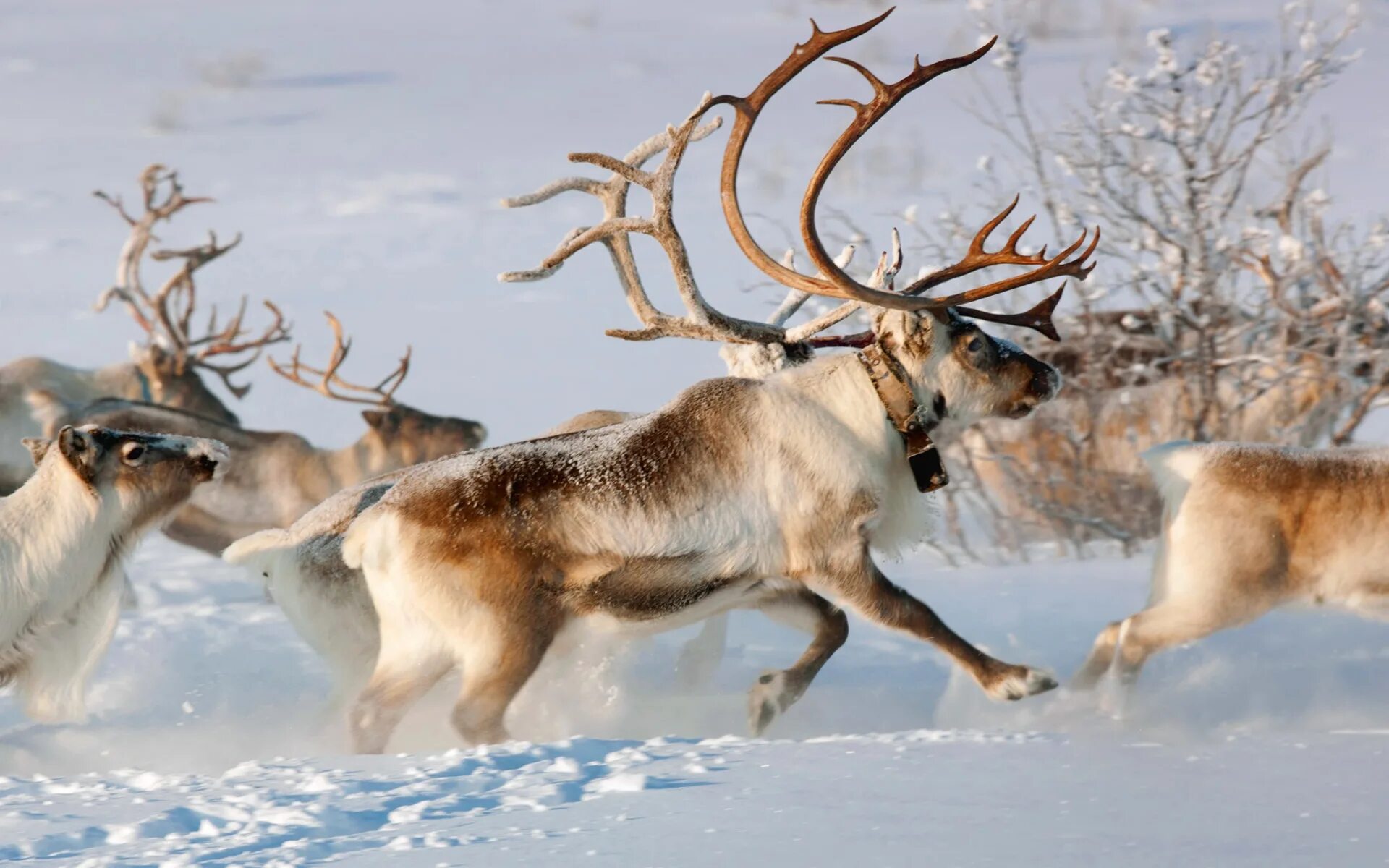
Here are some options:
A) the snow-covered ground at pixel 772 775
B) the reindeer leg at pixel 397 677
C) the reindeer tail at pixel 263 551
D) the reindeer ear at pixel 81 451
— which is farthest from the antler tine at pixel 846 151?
the reindeer ear at pixel 81 451

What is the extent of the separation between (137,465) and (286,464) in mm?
5046

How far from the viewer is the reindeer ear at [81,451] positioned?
492 cm

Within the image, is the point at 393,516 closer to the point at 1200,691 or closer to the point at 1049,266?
the point at 1049,266

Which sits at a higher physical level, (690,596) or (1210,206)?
(1210,206)

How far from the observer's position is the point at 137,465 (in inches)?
200

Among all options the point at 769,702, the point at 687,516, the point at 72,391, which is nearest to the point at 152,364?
the point at 72,391

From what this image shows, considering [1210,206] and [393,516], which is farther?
[1210,206]

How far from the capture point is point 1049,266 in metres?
5.05

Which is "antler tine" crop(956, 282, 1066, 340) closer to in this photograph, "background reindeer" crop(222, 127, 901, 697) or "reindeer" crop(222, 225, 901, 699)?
"background reindeer" crop(222, 127, 901, 697)

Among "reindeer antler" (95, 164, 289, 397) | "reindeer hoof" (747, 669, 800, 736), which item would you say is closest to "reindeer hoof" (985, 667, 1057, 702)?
"reindeer hoof" (747, 669, 800, 736)

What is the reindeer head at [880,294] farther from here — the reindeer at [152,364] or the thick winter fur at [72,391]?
the reindeer at [152,364]

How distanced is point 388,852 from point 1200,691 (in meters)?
3.56

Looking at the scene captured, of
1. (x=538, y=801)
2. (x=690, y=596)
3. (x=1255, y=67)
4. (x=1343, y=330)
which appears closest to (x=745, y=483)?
(x=690, y=596)

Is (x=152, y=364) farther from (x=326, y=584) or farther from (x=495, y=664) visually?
(x=495, y=664)
